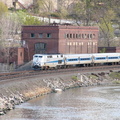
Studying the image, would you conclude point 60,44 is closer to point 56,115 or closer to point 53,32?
point 53,32

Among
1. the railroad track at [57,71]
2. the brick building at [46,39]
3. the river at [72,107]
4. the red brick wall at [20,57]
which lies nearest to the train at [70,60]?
the railroad track at [57,71]

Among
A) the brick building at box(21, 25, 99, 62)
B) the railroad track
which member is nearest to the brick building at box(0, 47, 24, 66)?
the brick building at box(21, 25, 99, 62)

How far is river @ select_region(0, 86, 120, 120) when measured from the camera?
198ft

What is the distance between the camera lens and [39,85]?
253 feet

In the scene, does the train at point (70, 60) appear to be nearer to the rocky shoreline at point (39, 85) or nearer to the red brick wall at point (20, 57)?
the rocky shoreline at point (39, 85)

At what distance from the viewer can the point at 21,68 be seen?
9444 cm

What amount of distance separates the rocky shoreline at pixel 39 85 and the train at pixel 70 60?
3.48m

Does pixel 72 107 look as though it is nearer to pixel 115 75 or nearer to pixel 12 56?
pixel 115 75

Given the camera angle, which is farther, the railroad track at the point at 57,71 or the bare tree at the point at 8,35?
the bare tree at the point at 8,35

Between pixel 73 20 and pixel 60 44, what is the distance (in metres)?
→ 43.5

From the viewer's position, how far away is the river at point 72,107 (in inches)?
2381

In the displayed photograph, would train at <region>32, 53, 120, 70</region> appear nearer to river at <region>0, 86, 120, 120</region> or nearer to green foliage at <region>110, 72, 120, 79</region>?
green foliage at <region>110, 72, 120, 79</region>

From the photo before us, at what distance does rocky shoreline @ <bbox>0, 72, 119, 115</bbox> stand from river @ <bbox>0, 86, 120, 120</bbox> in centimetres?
95

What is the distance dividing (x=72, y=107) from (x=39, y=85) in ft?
38.9
